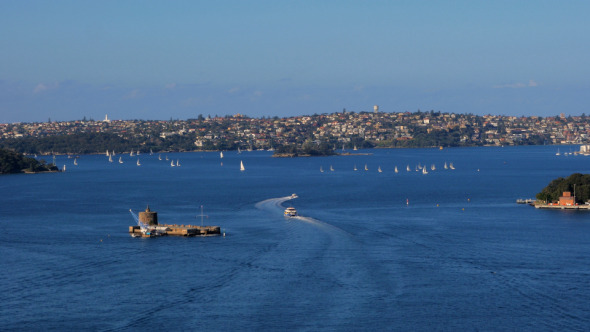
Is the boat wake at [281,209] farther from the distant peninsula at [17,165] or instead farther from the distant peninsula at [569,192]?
the distant peninsula at [17,165]

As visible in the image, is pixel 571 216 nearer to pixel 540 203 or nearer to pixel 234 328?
pixel 540 203

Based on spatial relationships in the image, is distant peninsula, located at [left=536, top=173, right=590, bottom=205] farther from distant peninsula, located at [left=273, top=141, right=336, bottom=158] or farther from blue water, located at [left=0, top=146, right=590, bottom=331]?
distant peninsula, located at [left=273, top=141, right=336, bottom=158]

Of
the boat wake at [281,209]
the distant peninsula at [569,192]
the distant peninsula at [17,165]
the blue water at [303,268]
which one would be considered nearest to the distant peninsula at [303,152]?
the distant peninsula at [17,165]

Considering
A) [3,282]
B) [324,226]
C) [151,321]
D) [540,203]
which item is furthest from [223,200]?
[151,321]

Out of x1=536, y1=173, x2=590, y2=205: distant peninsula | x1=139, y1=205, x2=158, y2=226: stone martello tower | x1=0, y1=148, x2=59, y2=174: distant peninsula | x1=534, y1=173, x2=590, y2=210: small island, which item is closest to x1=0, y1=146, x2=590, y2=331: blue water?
x1=139, y1=205, x2=158, y2=226: stone martello tower

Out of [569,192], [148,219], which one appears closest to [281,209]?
[148,219]

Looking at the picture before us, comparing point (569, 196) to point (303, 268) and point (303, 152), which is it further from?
point (303, 152)

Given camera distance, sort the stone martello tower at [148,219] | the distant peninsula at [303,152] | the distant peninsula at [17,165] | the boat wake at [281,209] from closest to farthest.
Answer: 1. the boat wake at [281,209]
2. the stone martello tower at [148,219]
3. the distant peninsula at [17,165]
4. the distant peninsula at [303,152]

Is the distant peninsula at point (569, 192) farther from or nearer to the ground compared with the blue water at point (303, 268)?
farther from the ground
